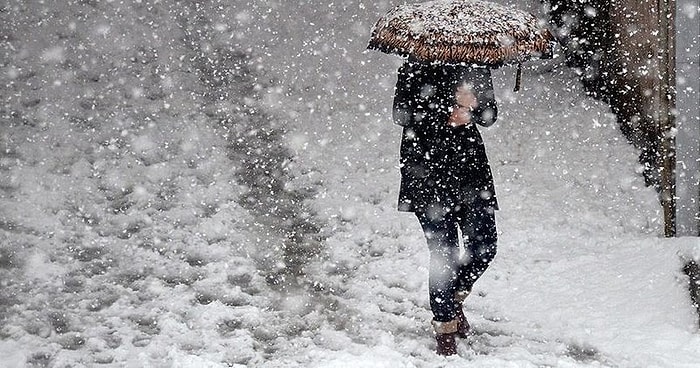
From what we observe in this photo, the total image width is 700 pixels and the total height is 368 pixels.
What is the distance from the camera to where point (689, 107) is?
6.12m

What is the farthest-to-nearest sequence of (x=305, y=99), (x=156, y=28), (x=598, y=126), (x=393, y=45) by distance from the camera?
(x=156, y=28)
(x=305, y=99)
(x=598, y=126)
(x=393, y=45)

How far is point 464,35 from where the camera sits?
4.49 metres

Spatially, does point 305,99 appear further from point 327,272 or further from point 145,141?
point 327,272

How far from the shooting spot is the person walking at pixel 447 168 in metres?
4.61

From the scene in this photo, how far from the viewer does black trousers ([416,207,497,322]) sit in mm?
4754

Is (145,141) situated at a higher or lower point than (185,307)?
higher

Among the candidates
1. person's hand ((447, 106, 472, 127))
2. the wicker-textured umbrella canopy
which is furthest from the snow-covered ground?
the wicker-textured umbrella canopy

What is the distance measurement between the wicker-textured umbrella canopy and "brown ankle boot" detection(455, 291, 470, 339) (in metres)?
1.39

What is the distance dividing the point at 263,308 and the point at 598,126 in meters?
4.34

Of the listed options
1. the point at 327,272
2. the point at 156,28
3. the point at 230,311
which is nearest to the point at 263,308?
the point at 230,311

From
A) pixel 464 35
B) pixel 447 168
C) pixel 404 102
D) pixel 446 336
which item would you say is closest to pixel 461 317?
pixel 446 336

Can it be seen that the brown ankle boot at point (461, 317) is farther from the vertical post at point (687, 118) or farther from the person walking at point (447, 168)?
the vertical post at point (687, 118)

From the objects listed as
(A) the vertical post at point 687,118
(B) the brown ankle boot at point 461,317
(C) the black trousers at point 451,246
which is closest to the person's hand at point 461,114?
(C) the black trousers at point 451,246

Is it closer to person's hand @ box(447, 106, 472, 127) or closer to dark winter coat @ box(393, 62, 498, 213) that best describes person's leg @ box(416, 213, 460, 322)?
dark winter coat @ box(393, 62, 498, 213)
